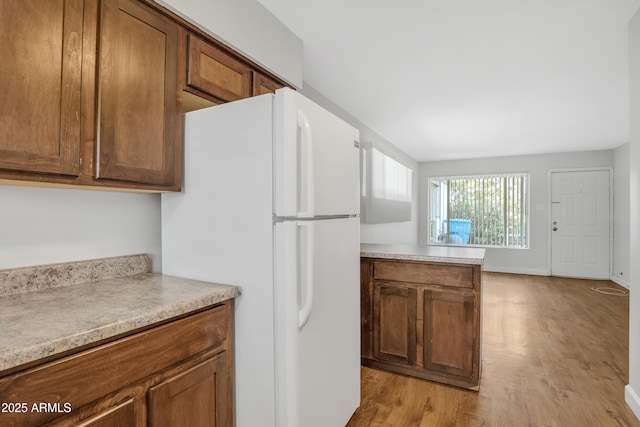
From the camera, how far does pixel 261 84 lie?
1.99 meters

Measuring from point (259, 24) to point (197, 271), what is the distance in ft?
4.61

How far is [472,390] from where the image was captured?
225cm

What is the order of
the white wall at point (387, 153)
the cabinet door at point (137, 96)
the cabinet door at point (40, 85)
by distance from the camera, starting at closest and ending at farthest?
the cabinet door at point (40, 85), the cabinet door at point (137, 96), the white wall at point (387, 153)

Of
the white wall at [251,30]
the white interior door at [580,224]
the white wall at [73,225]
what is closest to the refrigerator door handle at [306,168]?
the white wall at [251,30]

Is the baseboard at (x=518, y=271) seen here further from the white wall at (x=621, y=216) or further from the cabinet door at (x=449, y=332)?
the cabinet door at (x=449, y=332)

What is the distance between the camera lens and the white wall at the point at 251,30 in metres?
1.55

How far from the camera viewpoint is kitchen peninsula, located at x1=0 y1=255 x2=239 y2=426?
2.60 feet

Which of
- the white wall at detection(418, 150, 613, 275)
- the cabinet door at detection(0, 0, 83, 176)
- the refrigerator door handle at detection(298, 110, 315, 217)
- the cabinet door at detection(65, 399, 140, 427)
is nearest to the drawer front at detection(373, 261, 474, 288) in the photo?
the refrigerator door handle at detection(298, 110, 315, 217)

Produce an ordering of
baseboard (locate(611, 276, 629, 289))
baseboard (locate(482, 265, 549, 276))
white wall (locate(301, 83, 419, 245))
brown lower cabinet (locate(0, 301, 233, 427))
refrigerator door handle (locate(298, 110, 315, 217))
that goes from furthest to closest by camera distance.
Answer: baseboard (locate(482, 265, 549, 276)) < baseboard (locate(611, 276, 629, 289)) < white wall (locate(301, 83, 419, 245)) < refrigerator door handle (locate(298, 110, 315, 217)) < brown lower cabinet (locate(0, 301, 233, 427))

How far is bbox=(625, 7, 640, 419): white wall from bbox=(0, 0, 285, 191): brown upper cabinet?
7.88 feet

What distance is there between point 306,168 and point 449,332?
1.68m

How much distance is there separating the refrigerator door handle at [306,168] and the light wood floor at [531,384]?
1.34 metres

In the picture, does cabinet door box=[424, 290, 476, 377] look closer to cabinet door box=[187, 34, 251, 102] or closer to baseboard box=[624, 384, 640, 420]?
baseboard box=[624, 384, 640, 420]

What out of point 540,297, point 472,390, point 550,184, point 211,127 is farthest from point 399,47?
point 550,184
